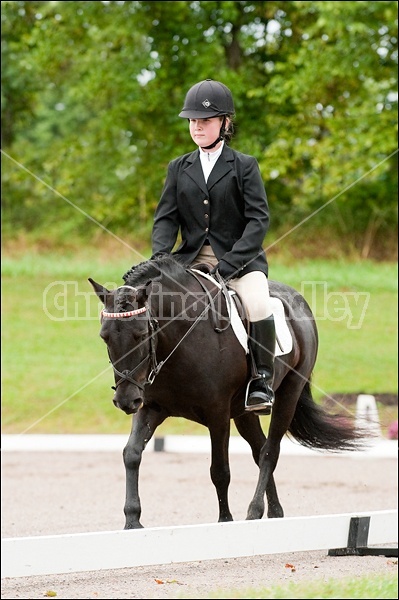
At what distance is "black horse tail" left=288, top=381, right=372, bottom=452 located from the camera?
7.52 m

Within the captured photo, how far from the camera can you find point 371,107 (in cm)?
2170

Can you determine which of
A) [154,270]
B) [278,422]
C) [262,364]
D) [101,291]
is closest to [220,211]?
[154,270]

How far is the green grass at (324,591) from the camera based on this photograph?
4.76 meters

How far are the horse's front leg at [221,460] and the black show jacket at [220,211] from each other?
96 centimetres

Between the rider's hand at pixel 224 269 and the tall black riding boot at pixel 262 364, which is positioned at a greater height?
the rider's hand at pixel 224 269

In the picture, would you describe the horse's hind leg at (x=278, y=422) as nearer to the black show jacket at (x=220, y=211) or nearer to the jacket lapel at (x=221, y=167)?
the black show jacket at (x=220, y=211)

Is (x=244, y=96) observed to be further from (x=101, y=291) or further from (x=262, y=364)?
(x=101, y=291)

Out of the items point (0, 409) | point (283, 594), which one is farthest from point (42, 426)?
point (283, 594)

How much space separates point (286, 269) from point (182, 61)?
6.28m

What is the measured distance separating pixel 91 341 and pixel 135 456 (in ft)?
40.3

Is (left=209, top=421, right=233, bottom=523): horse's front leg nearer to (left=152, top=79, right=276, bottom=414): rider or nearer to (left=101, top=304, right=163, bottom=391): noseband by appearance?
(left=152, top=79, right=276, bottom=414): rider

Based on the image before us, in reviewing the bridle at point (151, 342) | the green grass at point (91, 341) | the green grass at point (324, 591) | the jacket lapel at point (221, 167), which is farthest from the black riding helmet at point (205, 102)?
the green grass at point (91, 341)

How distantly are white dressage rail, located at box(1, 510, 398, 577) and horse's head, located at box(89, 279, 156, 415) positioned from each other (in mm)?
689

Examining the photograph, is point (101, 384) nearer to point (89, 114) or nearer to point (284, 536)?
point (284, 536)
